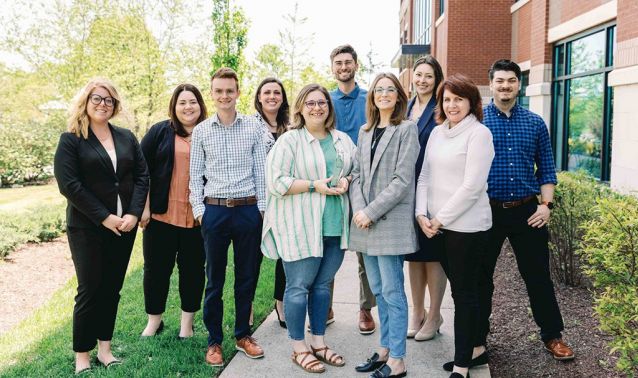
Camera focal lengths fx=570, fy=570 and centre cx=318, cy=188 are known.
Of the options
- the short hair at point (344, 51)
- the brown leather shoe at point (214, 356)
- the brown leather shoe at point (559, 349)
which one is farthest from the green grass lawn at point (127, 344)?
the short hair at point (344, 51)

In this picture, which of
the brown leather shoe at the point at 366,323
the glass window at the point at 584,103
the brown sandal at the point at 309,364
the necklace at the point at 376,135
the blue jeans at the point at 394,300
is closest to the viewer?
the blue jeans at the point at 394,300

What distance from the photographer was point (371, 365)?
173 inches

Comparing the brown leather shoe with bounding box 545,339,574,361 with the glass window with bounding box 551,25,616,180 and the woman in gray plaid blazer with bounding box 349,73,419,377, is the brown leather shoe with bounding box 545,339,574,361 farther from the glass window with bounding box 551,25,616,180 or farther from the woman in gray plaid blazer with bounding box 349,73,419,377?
the glass window with bounding box 551,25,616,180

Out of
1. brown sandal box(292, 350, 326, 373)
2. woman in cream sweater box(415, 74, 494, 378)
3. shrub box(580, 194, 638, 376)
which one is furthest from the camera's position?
brown sandal box(292, 350, 326, 373)

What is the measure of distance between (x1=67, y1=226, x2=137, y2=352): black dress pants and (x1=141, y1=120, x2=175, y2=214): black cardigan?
42 centimetres

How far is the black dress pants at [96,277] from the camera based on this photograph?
4309mm

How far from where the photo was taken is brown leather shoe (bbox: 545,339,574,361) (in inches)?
173

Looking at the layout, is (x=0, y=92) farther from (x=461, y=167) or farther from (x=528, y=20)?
(x=461, y=167)

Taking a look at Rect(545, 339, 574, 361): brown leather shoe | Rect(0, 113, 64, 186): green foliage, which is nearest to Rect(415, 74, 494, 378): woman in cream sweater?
Rect(545, 339, 574, 361): brown leather shoe

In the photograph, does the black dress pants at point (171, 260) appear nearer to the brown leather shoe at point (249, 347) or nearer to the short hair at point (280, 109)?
the brown leather shoe at point (249, 347)

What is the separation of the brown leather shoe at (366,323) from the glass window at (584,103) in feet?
21.5

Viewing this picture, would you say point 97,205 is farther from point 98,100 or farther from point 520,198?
point 520,198

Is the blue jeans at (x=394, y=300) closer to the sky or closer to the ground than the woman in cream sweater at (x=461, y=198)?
closer to the ground

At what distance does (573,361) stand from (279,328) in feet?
8.38
